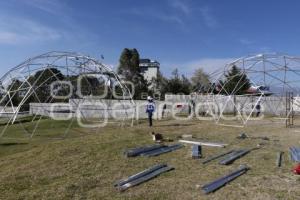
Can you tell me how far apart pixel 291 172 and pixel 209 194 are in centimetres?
293

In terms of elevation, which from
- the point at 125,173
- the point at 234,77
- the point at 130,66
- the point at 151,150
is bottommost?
the point at 125,173

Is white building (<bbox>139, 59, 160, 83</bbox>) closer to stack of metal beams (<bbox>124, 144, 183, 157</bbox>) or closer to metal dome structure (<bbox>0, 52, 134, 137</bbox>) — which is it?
metal dome structure (<bbox>0, 52, 134, 137</bbox>)

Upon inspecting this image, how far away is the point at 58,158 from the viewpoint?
11906 mm

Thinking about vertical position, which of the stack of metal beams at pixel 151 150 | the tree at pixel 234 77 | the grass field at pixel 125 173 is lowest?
the grass field at pixel 125 173

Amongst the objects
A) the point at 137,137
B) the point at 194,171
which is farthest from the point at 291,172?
the point at 137,137

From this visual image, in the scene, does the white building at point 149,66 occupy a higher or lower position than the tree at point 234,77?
higher

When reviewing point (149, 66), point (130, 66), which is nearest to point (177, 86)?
point (130, 66)

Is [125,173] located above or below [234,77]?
below

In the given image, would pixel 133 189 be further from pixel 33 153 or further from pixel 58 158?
pixel 33 153

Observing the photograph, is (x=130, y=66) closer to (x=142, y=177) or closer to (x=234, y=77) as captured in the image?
(x=234, y=77)

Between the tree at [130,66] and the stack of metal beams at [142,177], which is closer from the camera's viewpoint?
the stack of metal beams at [142,177]

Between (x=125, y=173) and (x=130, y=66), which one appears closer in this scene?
(x=125, y=173)

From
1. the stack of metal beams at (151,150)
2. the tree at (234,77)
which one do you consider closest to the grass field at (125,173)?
the stack of metal beams at (151,150)

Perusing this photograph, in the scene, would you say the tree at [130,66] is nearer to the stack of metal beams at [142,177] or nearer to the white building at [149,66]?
the white building at [149,66]
